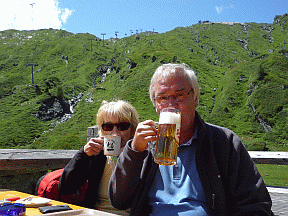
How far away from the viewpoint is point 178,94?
2.44m

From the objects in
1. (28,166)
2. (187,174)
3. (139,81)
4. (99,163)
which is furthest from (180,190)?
(139,81)

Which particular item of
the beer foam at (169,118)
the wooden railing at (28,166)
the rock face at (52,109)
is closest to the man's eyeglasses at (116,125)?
the beer foam at (169,118)

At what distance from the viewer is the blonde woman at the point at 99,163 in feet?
9.45

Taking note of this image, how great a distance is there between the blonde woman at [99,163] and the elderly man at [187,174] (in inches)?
24.7

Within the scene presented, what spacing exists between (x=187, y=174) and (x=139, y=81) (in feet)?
216

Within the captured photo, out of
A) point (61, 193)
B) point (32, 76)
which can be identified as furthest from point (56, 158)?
point (32, 76)

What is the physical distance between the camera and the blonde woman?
288 centimetres

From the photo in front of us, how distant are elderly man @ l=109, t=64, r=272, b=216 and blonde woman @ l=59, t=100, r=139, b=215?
0.63 m

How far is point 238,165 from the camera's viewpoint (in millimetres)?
2250

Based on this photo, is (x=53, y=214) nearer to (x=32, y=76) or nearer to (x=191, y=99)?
(x=191, y=99)

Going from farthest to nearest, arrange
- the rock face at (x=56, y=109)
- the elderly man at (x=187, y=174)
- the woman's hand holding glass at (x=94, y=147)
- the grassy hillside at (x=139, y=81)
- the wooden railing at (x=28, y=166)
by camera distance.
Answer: the rock face at (x=56, y=109) → the grassy hillside at (x=139, y=81) → the wooden railing at (x=28, y=166) → the woman's hand holding glass at (x=94, y=147) → the elderly man at (x=187, y=174)

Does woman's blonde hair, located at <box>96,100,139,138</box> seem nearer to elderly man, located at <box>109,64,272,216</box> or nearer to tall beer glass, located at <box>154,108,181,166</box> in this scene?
elderly man, located at <box>109,64,272,216</box>

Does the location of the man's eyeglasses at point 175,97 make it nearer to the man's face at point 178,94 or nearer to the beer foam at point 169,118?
the man's face at point 178,94

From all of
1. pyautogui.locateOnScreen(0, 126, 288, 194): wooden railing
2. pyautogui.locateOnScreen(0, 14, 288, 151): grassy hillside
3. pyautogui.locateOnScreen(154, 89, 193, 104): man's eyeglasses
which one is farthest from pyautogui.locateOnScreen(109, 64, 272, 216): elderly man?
pyautogui.locateOnScreen(0, 14, 288, 151): grassy hillside
